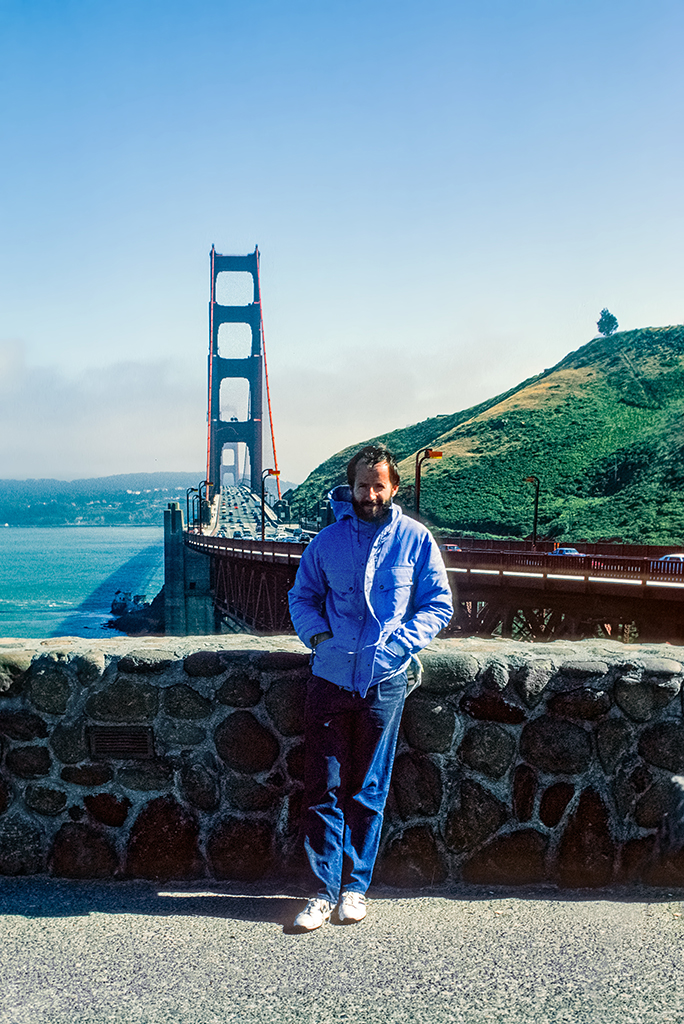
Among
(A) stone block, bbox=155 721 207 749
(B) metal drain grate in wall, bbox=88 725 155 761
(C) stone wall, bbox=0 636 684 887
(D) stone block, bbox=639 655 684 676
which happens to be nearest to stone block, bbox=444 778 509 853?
(C) stone wall, bbox=0 636 684 887

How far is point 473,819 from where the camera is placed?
115 inches

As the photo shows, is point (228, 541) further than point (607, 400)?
No

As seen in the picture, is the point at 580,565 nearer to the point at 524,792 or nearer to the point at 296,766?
the point at 524,792

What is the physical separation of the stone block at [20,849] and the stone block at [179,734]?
0.54 meters

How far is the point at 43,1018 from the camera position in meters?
2.18

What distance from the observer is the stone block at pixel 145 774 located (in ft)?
9.73

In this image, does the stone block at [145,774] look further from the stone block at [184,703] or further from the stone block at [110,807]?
the stone block at [184,703]

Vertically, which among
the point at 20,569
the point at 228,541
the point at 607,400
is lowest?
the point at 20,569

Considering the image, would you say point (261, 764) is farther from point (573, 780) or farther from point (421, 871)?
point (573, 780)

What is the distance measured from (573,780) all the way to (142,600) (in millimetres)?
69533

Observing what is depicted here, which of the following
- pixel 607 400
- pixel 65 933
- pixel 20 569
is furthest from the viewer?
pixel 20 569

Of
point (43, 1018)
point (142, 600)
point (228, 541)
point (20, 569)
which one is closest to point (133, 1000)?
point (43, 1018)

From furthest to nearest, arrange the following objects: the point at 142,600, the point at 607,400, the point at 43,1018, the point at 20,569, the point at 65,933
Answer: the point at 20,569 < the point at 607,400 < the point at 142,600 < the point at 65,933 < the point at 43,1018

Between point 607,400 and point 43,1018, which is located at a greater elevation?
point 607,400
